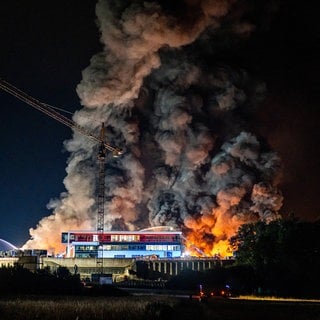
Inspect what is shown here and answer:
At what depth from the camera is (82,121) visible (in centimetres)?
13388

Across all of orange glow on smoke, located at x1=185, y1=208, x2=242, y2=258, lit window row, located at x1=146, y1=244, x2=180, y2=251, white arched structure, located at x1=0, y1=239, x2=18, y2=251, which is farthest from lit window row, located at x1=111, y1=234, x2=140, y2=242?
white arched structure, located at x1=0, y1=239, x2=18, y2=251

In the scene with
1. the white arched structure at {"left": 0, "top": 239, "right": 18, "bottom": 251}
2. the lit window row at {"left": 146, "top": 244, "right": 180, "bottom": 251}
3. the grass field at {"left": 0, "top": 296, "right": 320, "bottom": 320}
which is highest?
the white arched structure at {"left": 0, "top": 239, "right": 18, "bottom": 251}

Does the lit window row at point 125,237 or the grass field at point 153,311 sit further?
the lit window row at point 125,237

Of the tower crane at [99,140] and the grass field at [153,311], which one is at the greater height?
the tower crane at [99,140]

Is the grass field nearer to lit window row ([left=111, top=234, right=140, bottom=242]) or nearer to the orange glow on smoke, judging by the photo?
the orange glow on smoke

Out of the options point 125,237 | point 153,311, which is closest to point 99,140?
point 125,237

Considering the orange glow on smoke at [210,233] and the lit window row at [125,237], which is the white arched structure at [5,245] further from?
the orange glow on smoke at [210,233]

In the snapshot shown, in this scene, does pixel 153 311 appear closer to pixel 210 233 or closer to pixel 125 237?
pixel 125 237

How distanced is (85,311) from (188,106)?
96.3 meters

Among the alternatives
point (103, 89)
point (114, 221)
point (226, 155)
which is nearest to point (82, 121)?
point (103, 89)

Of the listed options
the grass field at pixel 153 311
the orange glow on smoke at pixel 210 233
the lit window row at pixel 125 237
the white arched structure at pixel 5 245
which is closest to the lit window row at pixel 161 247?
the orange glow on smoke at pixel 210 233

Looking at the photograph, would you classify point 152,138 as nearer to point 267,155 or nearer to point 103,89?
point 103,89

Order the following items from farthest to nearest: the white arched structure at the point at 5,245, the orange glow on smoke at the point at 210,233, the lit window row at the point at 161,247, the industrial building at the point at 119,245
Answer: the white arched structure at the point at 5,245, the industrial building at the point at 119,245, the orange glow on smoke at the point at 210,233, the lit window row at the point at 161,247


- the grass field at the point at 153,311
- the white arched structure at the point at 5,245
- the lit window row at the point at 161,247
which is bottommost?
the grass field at the point at 153,311
